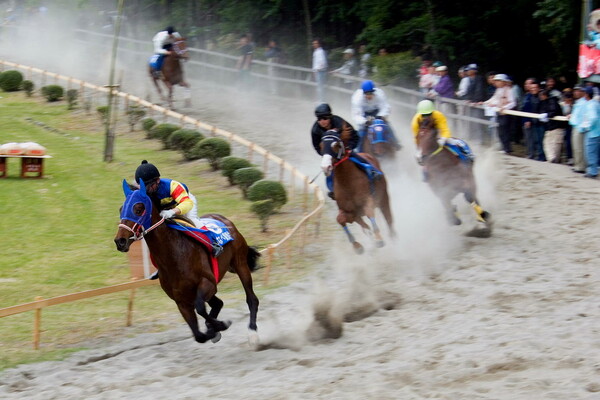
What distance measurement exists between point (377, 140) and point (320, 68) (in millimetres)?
11077

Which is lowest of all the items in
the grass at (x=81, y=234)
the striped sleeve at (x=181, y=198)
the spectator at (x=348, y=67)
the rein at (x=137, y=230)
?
the grass at (x=81, y=234)

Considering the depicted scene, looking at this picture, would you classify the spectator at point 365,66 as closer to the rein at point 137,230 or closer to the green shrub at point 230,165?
the green shrub at point 230,165

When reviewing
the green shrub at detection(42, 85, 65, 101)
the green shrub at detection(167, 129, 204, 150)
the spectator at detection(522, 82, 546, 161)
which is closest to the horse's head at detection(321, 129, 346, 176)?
the spectator at detection(522, 82, 546, 161)

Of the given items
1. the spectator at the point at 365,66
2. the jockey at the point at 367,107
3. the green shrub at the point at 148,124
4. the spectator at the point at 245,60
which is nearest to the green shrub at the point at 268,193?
the jockey at the point at 367,107

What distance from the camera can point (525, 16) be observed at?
2608 centimetres

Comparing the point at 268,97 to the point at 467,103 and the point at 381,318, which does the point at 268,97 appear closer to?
the point at 467,103

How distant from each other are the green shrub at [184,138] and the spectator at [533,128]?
315 inches

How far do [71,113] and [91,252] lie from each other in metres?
14.5

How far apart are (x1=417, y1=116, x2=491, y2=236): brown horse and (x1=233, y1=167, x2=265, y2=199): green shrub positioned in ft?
16.9

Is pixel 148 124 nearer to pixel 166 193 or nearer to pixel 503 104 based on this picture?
pixel 503 104

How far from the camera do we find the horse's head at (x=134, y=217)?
9.01 metres

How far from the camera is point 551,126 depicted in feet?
63.9

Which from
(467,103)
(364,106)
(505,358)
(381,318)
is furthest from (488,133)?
(505,358)

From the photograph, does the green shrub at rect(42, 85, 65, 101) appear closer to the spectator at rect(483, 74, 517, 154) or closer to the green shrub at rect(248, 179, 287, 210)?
the green shrub at rect(248, 179, 287, 210)
